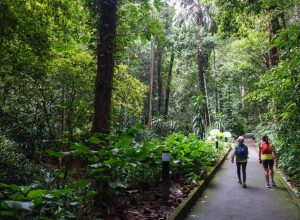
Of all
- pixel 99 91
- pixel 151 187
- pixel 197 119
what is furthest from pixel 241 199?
pixel 197 119

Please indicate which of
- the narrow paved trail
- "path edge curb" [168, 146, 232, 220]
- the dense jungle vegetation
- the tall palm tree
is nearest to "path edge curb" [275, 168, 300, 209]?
the narrow paved trail

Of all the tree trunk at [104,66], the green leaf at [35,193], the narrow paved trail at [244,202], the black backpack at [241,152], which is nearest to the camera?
the green leaf at [35,193]

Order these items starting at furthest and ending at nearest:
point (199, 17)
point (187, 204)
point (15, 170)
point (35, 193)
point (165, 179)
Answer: point (199, 17) → point (15, 170) → point (187, 204) → point (165, 179) → point (35, 193)

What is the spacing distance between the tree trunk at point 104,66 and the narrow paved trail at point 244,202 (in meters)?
2.71

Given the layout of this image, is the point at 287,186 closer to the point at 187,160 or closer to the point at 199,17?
the point at 187,160

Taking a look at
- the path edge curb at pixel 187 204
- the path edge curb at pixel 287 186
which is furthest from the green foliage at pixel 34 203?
the path edge curb at pixel 287 186

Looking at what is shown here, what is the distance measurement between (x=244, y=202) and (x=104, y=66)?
512cm

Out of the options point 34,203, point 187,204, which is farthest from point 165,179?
point 34,203

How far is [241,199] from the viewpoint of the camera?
8.80 meters

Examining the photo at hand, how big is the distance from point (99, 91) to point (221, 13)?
7.11m

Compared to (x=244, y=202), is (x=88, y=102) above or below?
above

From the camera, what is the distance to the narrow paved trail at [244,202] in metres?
7.08

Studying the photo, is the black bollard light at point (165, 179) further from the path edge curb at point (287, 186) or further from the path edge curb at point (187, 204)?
the path edge curb at point (287, 186)

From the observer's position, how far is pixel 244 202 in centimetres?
842
